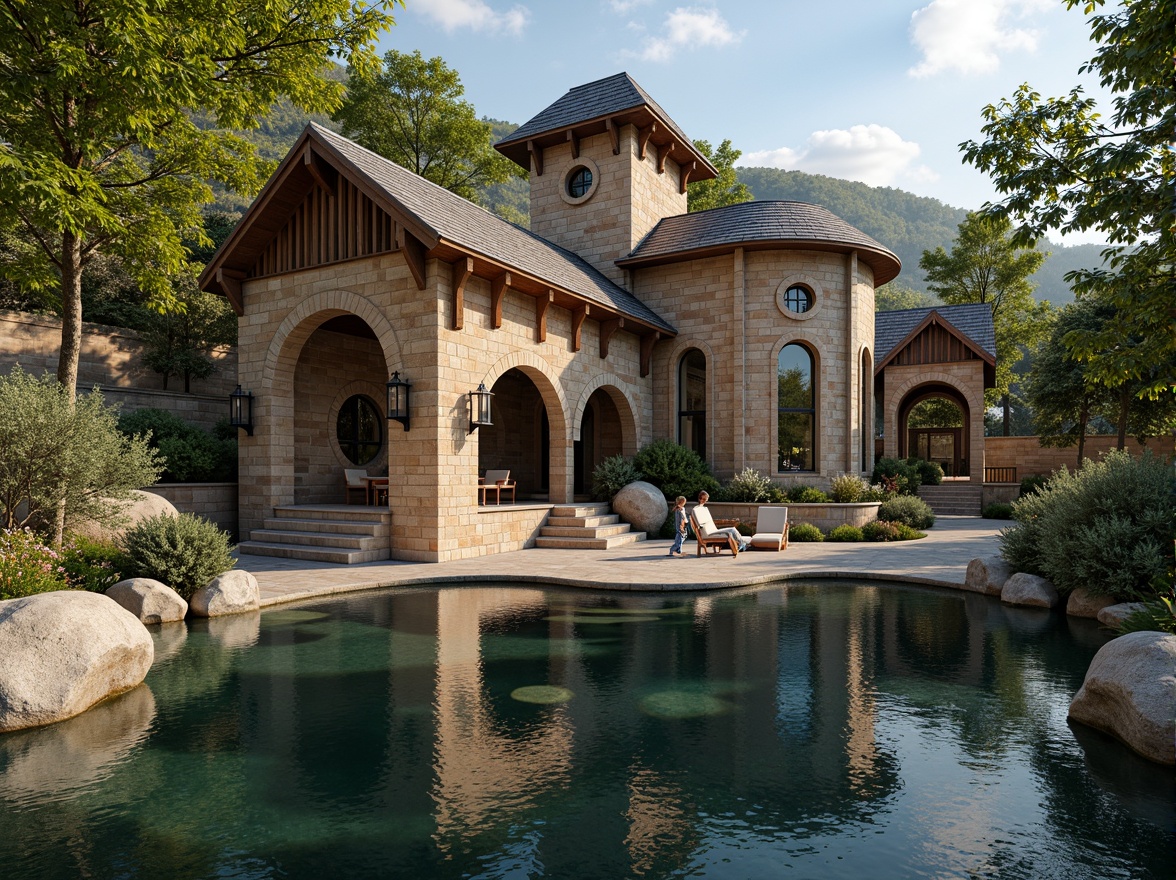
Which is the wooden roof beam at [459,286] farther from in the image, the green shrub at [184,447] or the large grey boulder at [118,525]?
the green shrub at [184,447]

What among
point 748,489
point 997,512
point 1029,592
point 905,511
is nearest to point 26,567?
point 1029,592

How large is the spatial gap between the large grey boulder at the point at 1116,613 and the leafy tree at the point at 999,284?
94.9 feet

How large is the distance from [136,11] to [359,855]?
10.2 metres

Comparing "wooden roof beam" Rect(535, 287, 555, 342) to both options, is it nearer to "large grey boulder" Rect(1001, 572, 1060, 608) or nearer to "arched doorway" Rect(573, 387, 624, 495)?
"arched doorway" Rect(573, 387, 624, 495)

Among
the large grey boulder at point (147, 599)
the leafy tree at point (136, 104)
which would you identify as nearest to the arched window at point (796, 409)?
the leafy tree at point (136, 104)

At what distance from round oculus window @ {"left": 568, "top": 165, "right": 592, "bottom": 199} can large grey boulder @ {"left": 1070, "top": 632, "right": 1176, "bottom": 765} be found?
18.3 meters

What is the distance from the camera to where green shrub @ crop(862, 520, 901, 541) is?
15.6m

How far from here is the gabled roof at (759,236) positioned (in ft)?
57.5

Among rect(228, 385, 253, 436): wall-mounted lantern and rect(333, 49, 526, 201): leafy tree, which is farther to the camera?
rect(333, 49, 526, 201): leafy tree

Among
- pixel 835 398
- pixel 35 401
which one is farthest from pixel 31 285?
pixel 835 398

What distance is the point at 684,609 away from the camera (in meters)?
8.98

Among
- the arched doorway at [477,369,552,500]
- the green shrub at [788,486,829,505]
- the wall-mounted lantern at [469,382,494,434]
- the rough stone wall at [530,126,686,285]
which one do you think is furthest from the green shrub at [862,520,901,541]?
the rough stone wall at [530,126,686,285]

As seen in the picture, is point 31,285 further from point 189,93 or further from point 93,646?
point 93,646

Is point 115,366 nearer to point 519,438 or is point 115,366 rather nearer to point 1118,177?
point 519,438
